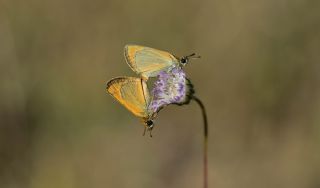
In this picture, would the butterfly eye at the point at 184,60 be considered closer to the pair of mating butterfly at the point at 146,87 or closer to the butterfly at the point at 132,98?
the pair of mating butterfly at the point at 146,87

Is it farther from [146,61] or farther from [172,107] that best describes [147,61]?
[172,107]

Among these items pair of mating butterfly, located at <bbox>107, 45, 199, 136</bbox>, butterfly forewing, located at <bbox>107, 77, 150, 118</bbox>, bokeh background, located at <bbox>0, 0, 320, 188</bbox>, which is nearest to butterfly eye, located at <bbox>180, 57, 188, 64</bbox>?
pair of mating butterfly, located at <bbox>107, 45, 199, 136</bbox>

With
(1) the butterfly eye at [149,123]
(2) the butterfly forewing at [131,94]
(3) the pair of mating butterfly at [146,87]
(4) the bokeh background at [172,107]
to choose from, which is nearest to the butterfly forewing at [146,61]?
(3) the pair of mating butterfly at [146,87]

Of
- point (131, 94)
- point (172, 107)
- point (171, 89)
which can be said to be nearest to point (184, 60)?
point (171, 89)

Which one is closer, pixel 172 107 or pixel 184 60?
pixel 184 60

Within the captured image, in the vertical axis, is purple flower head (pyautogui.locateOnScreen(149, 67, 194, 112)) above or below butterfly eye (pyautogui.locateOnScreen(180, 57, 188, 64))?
below

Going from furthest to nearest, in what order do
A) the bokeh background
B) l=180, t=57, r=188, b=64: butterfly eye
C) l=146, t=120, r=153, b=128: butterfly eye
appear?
the bokeh background, l=180, t=57, r=188, b=64: butterfly eye, l=146, t=120, r=153, b=128: butterfly eye

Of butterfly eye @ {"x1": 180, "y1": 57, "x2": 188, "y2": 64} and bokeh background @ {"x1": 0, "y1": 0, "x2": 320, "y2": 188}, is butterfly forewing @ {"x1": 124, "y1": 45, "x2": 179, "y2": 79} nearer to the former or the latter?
butterfly eye @ {"x1": 180, "y1": 57, "x2": 188, "y2": 64}
